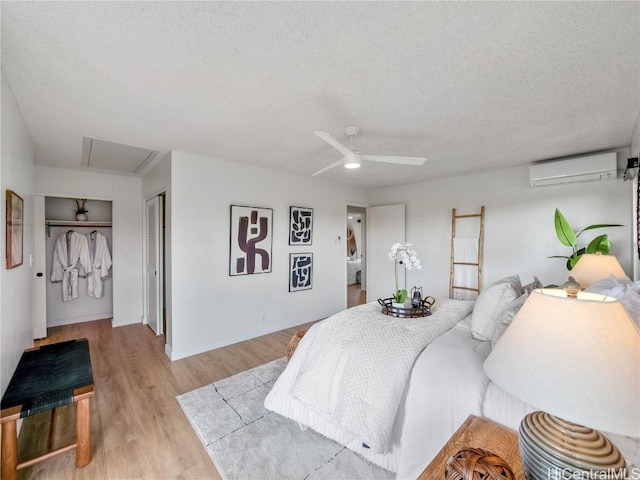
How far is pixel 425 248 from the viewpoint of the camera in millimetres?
4852

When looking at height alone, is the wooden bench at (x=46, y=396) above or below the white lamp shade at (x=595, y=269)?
below

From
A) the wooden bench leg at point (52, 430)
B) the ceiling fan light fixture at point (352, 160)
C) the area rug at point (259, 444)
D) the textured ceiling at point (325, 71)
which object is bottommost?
the wooden bench leg at point (52, 430)

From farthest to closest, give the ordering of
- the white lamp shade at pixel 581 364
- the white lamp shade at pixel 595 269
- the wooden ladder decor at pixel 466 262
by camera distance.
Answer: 1. the wooden ladder decor at pixel 466 262
2. the white lamp shade at pixel 595 269
3. the white lamp shade at pixel 581 364

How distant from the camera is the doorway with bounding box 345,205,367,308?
7328 millimetres

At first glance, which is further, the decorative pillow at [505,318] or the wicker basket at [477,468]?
the decorative pillow at [505,318]

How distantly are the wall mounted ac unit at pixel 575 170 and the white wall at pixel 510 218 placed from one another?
0.63 ft

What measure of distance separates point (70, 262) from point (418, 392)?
543cm

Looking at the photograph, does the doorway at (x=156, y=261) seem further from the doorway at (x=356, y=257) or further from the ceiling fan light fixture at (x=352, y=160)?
the doorway at (x=356, y=257)

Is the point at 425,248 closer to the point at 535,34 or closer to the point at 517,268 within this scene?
the point at 517,268

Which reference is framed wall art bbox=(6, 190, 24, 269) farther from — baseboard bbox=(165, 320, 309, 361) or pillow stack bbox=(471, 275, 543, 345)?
pillow stack bbox=(471, 275, 543, 345)

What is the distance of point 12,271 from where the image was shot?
1950 mm

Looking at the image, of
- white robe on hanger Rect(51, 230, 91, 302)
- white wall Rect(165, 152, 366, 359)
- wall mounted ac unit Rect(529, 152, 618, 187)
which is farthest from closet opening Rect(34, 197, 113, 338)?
wall mounted ac unit Rect(529, 152, 618, 187)

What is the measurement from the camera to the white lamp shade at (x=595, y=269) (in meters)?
2.26

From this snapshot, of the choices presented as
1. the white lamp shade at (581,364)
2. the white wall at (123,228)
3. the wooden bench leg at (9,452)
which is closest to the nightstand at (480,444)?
the white lamp shade at (581,364)
